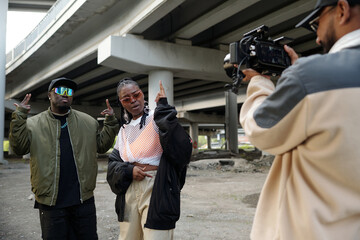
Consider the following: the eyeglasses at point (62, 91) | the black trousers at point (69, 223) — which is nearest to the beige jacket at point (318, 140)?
the black trousers at point (69, 223)

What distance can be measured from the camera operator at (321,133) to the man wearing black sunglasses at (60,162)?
2179 mm

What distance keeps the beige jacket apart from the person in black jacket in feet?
4.10

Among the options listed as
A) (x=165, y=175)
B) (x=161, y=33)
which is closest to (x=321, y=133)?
(x=165, y=175)

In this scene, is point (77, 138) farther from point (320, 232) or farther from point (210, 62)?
point (210, 62)

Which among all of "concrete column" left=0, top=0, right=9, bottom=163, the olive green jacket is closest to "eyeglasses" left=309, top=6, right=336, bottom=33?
the olive green jacket

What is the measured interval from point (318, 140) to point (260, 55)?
23.0 inches

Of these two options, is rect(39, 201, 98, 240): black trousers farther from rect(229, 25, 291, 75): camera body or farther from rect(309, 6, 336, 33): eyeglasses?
rect(309, 6, 336, 33): eyeglasses

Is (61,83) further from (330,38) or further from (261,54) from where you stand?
(330,38)

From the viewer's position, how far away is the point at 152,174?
8.86 ft

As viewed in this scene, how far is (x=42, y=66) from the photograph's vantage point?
18188 millimetres

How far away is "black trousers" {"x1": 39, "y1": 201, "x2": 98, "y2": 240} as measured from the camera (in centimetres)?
294

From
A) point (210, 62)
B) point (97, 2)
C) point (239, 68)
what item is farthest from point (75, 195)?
point (210, 62)

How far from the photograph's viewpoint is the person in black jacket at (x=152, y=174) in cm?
254

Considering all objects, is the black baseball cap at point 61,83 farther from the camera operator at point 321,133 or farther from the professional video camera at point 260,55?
the camera operator at point 321,133
